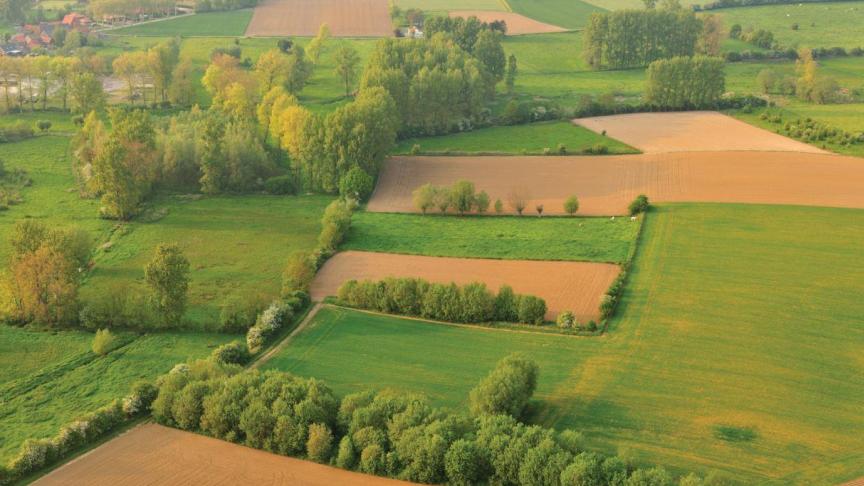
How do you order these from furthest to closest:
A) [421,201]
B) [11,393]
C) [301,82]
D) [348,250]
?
[301,82]
[421,201]
[348,250]
[11,393]

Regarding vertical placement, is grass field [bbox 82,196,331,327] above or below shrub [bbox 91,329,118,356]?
above

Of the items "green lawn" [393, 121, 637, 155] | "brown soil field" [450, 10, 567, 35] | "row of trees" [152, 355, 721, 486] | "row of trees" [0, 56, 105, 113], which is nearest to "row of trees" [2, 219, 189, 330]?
"row of trees" [152, 355, 721, 486]

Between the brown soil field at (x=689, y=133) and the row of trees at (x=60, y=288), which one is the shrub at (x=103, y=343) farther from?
the brown soil field at (x=689, y=133)

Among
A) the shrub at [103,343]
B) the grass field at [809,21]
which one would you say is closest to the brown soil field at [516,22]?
the grass field at [809,21]

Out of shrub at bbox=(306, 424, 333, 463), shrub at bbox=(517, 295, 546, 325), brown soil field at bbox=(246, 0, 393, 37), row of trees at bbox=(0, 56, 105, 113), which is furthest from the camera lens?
brown soil field at bbox=(246, 0, 393, 37)

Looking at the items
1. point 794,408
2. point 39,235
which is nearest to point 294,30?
point 39,235

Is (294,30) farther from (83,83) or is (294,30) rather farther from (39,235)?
(39,235)

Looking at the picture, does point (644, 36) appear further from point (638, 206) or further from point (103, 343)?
point (103, 343)

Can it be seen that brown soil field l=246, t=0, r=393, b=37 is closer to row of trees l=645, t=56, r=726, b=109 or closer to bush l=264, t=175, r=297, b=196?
row of trees l=645, t=56, r=726, b=109
